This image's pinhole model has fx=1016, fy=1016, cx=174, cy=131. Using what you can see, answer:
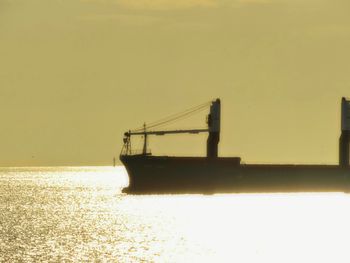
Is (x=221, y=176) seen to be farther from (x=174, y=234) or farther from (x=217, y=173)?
(x=174, y=234)

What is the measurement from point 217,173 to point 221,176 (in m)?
1.07

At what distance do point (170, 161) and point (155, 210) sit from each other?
19522mm

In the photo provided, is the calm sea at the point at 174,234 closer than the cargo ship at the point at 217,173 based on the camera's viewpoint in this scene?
Yes

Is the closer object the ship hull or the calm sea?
the calm sea

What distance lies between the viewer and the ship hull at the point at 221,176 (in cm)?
14112

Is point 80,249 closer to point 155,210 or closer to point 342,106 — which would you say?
point 155,210

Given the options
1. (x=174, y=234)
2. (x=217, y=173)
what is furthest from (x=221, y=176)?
(x=174, y=234)

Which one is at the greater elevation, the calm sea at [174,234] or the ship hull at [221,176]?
the ship hull at [221,176]

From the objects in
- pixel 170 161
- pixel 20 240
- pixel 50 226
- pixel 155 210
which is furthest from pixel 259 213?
pixel 20 240

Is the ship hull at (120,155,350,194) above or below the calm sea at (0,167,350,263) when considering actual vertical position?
above

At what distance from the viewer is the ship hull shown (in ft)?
463

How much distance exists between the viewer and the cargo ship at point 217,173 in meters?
141

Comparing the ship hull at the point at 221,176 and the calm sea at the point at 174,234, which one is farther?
the ship hull at the point at 221,176

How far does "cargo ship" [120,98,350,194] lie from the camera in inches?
5561
